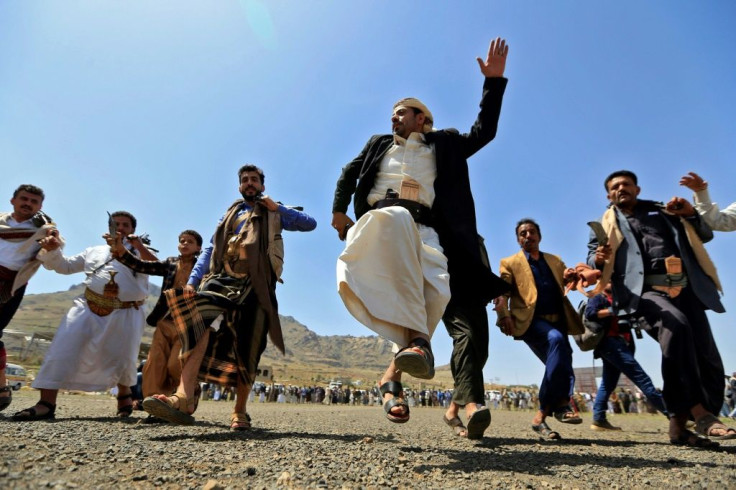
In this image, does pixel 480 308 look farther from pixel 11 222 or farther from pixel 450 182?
pixel 11 222

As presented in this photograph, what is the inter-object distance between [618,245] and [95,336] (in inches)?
228

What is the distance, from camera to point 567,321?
190 inches

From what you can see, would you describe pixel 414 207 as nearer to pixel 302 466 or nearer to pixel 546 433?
pixel 302 466

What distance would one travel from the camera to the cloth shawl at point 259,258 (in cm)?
392

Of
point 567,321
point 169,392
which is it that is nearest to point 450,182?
point 567,321

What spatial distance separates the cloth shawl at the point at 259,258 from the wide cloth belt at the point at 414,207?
1.43 metres

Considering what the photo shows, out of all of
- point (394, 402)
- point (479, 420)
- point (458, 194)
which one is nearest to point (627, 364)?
point (479, 420)

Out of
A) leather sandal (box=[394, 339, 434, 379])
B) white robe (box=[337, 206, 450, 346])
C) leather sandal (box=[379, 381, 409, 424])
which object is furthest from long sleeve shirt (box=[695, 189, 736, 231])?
leather sandal (box=[379, 381, 409, 424])

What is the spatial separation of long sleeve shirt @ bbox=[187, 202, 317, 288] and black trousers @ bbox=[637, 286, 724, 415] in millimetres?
3219

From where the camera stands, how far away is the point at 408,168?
10.5ft

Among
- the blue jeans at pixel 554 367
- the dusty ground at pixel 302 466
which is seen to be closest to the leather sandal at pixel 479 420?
the dusty ground at pixel 302 466

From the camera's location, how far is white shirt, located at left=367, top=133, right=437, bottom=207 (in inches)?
124

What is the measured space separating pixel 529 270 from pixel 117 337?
4903 millimetres

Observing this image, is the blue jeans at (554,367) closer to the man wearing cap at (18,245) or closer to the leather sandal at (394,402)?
the leather sandal at (394,402)
